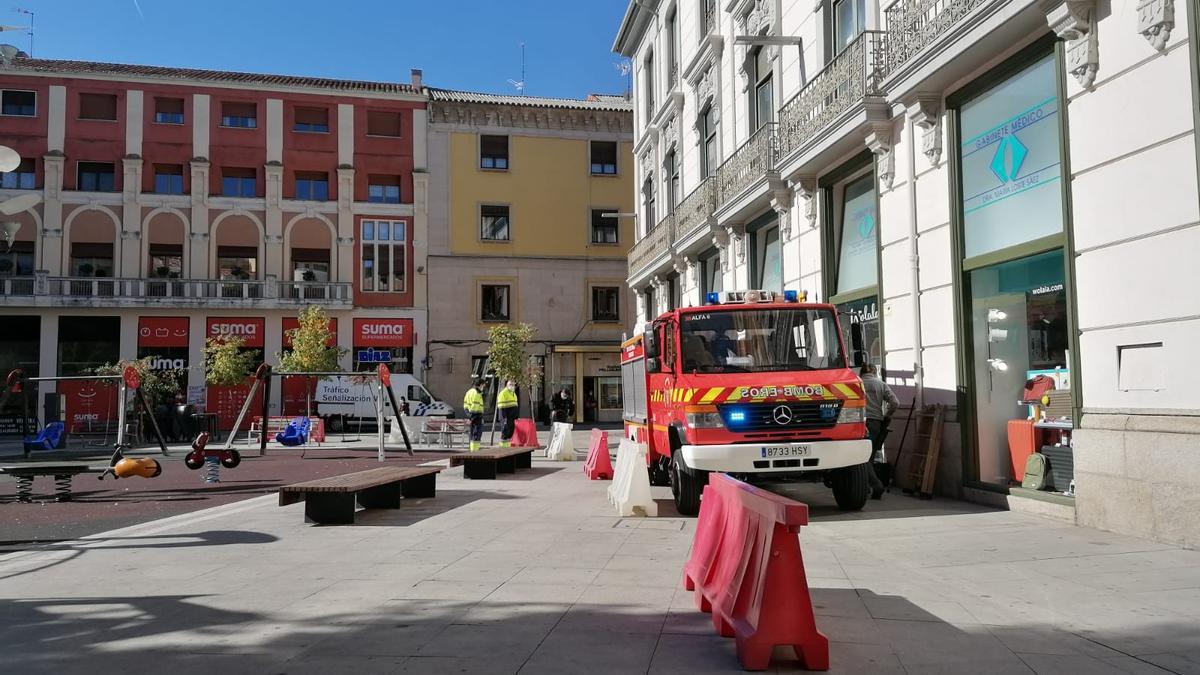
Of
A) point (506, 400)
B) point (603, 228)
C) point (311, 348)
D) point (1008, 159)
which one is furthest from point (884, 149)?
point (603, 228)

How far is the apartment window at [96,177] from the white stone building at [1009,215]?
31.3 meters

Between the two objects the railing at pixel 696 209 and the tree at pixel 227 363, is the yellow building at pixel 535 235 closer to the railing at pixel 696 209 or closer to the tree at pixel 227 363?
the tree at pixel 227 363

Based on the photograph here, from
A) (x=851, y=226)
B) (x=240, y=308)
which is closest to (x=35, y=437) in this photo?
(x=240, y=308)

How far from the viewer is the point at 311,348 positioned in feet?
115

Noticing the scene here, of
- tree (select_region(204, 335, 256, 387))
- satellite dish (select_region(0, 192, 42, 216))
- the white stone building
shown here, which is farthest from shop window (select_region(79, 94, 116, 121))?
satellite dish (select_region(0, 192, 42, 216))

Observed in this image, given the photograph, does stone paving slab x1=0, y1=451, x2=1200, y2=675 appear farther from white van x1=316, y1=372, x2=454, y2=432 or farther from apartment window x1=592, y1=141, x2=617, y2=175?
apartment window x1=592, y1=141, x2=617, y2=175

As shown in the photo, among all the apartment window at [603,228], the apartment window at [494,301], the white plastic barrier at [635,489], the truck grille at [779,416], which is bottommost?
the white plastic barrier at [635,489]

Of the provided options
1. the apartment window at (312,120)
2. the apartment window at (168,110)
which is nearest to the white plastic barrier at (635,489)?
the apartment window at (312,120)

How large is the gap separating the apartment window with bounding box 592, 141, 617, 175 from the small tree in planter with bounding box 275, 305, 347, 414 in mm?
15020

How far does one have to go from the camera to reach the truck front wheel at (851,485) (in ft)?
34.5

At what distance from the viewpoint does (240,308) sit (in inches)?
1524

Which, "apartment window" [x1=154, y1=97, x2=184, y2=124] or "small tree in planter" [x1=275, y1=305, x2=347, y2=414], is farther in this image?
"apartment window" [x1=154, y1=97, x2=184, y2=124]

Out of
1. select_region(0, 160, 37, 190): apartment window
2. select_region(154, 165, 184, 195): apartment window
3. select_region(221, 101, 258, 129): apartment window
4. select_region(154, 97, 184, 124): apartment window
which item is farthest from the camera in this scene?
select_region(221, 101, 258, 129): apartment window

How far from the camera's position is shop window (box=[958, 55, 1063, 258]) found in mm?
10117
